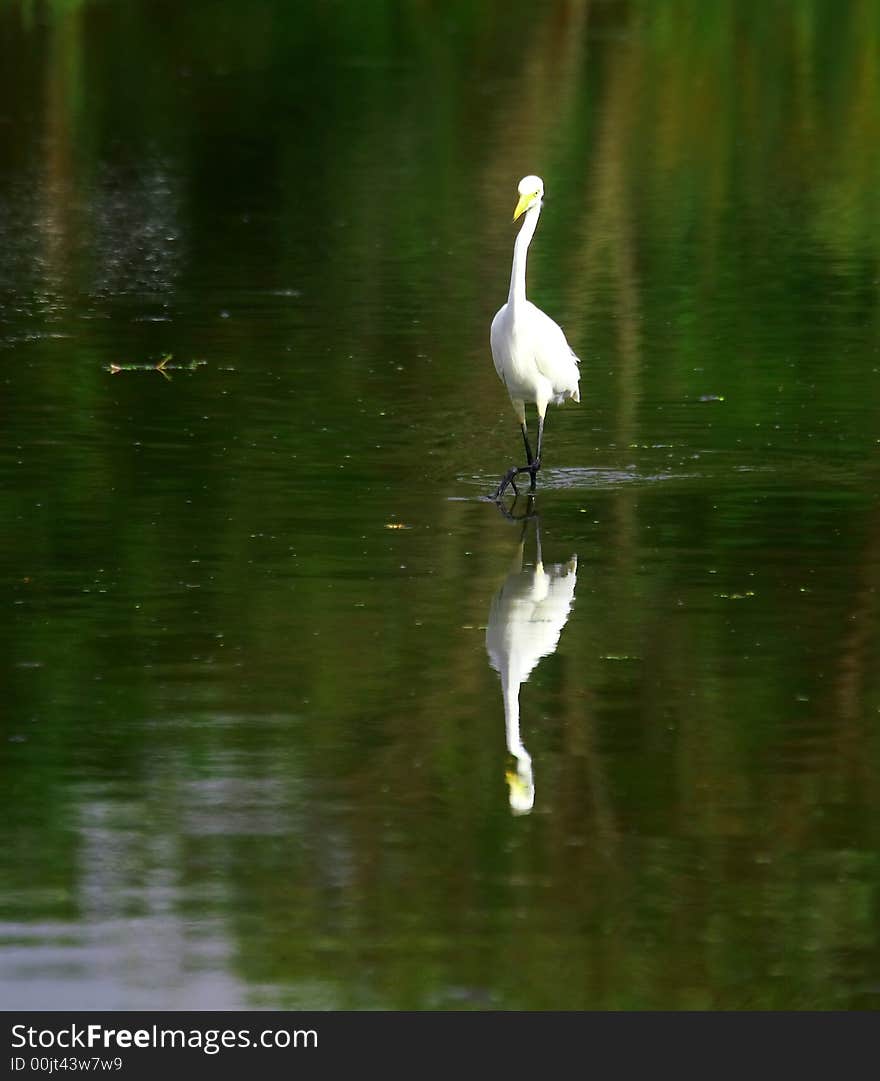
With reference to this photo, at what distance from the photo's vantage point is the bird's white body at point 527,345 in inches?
474

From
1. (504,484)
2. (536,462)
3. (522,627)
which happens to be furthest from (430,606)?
(536,462)

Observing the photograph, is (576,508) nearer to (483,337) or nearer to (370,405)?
(370,405)

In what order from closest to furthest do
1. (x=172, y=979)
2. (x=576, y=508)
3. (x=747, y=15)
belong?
(x=172, y=979)
(x=576, y=508)
(x=747, y=15)

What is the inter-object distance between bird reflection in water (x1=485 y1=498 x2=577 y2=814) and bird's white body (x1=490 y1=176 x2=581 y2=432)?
136 centimetres

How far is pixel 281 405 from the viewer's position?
13.9 metres

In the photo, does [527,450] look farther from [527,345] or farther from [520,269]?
[520,269]

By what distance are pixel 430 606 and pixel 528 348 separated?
104 inches

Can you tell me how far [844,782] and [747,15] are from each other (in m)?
38.1

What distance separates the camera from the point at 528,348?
39.6 feet

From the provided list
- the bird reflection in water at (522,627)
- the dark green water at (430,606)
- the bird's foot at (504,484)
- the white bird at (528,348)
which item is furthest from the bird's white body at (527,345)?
the bird reflection in water at (522,627)

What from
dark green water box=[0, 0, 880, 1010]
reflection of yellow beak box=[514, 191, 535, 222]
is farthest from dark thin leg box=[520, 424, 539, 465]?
reflection of yellow beak box=[514, 191, 535, 222]

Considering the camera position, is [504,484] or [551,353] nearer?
[504,484]

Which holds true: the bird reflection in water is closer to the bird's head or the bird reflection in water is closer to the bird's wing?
the bird's wing

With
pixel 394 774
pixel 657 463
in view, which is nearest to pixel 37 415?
pixel 657 463
